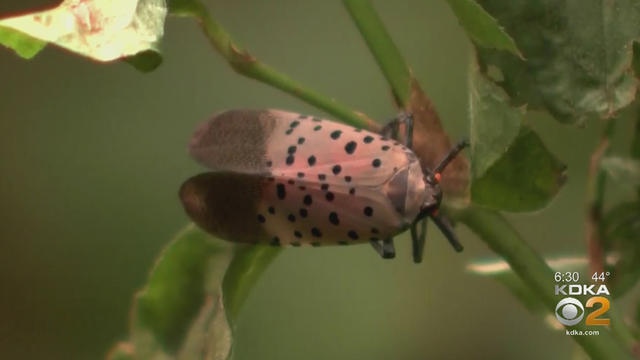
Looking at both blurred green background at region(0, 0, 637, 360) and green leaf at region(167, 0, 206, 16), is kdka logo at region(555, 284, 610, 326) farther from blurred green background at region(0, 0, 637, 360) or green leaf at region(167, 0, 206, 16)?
blurred green background at region(0, 0, 637, 360)

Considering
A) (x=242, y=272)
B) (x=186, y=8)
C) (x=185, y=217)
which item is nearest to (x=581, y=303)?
(x=242, y=272)

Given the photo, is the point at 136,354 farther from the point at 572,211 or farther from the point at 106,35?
the point at 572,211

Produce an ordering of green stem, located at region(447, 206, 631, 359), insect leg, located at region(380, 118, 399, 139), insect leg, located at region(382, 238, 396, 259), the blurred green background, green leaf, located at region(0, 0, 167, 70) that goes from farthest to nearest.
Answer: the blurred green background, insect leg, located at region(382, 238, 396, 259), insect leg, located at region(380, 118, 399, 139), green stem, located at region(447, 206, 631, 359), green leaf, located at region(0, 0, 167, 70)

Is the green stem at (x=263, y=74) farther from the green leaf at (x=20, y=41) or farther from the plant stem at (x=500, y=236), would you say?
the green leaf at (x=20, y=41)

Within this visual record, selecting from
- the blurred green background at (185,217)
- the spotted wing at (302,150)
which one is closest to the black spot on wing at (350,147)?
the spotted wing at (302,150)

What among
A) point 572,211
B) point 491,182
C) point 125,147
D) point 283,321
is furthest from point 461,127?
point 491,182

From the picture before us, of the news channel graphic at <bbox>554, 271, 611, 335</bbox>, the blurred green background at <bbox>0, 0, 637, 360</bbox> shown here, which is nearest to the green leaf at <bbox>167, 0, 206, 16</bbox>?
the news channel graphic at <bbox>554, 271, 611, 335</bbox>
